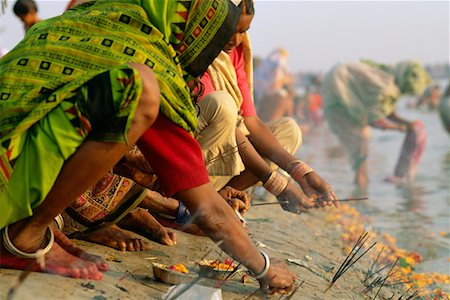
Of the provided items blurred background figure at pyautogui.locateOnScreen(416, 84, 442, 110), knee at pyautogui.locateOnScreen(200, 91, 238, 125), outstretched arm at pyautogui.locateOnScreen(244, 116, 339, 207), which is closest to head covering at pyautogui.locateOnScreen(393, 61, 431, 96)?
outstretched arm at pyautogui.locateOnScreen(244, 116, 339, 207)

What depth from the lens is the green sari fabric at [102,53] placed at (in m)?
2.64

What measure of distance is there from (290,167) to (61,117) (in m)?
1.74

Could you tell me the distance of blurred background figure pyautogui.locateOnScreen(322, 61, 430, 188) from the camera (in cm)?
1084

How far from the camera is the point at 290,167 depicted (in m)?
4.06

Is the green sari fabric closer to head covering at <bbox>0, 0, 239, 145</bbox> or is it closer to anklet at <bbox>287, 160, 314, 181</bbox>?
head covering at <bbox>0, 0, 239, 145</bbox>

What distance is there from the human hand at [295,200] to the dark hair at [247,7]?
0.93 m

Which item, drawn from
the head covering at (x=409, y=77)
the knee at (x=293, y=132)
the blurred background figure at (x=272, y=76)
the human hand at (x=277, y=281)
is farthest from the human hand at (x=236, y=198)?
the blurred background figure at (x=272, y=76)

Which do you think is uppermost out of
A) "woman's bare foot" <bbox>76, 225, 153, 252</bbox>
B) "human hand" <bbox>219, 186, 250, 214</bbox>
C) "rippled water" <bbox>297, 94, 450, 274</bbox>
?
"human hand" <bbox>219, 186, 250, 214</bbox>

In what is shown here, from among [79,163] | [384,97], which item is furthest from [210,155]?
[384,97]

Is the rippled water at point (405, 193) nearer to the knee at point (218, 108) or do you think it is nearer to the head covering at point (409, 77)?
the head covering at point (409, 77)

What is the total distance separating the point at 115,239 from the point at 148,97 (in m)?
1.09

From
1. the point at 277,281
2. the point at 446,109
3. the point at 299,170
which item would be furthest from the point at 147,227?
the point at 446,109

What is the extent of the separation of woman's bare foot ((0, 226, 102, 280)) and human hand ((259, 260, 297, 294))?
68 centimetres

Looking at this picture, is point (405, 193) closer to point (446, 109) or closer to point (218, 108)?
point (446, 109)
